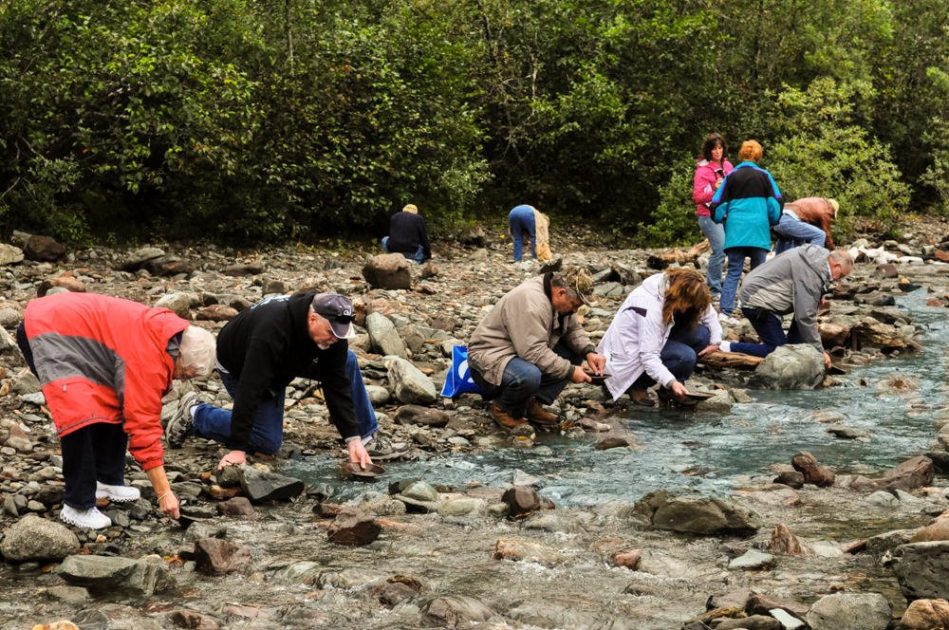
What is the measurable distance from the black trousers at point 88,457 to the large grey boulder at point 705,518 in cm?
319

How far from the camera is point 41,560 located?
5602 millimetres

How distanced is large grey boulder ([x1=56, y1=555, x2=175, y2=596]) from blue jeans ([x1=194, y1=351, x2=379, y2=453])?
2.16 metres

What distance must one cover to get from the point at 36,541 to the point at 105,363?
0.98 metres

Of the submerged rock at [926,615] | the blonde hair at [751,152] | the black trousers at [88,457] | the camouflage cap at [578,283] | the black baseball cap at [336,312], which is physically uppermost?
the blonde hair at [751,152]

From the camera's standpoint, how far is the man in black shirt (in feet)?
65.0

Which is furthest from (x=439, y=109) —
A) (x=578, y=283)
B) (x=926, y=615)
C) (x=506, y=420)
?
(x=926, y=615)

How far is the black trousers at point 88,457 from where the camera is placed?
575 centimetres

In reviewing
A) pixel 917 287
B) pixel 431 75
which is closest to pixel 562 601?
pixel 917 287

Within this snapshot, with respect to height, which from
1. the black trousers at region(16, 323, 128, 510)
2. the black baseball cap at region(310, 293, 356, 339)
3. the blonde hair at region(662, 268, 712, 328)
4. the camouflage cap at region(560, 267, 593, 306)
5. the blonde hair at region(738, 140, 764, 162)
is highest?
the blonde hair at region(738, 140, 764, 162)

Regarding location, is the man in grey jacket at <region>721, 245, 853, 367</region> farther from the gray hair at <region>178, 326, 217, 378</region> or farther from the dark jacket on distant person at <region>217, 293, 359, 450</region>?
the gray hair at <region>178, 326, 217, 378</region>

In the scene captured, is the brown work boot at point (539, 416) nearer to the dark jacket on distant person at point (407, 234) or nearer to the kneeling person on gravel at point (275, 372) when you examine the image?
the kneeling person on gravel at point (275, 372)

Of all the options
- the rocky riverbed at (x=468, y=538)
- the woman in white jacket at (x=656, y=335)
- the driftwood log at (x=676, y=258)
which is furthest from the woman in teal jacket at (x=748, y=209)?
the driftwood log at (x=676, y=258)

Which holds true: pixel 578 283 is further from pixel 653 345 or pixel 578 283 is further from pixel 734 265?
pixel 734 265

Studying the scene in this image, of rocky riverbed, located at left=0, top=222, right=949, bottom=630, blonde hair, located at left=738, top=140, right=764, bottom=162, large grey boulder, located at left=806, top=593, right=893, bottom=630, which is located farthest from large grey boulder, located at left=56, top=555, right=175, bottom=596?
blonde hair, located at left=738, top=140, right=764, bottom=162
